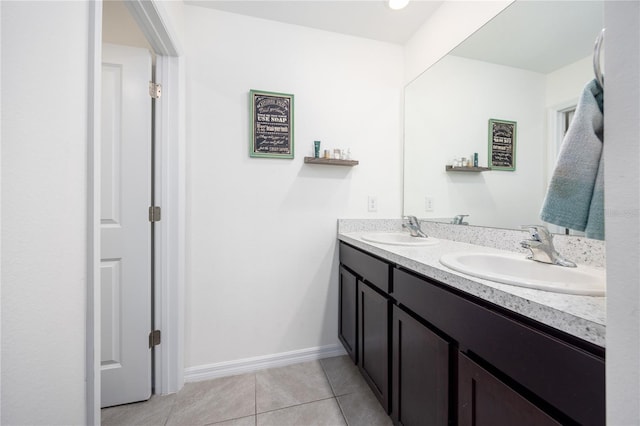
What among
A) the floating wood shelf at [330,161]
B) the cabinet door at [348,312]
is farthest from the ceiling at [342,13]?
the cabinet door at [348,312]

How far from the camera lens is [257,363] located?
1.64 meters

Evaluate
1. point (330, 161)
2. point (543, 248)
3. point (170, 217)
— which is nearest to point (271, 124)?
point (330, 161)

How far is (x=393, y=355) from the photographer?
1101 millimetres

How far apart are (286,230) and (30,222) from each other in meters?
1.26

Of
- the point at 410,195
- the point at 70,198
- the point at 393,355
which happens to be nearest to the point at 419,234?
the point at 410,195

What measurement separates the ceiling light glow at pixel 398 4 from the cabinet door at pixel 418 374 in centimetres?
174

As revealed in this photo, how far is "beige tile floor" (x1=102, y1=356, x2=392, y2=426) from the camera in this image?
4.08 ft

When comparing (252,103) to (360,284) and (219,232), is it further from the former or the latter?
(360,284)

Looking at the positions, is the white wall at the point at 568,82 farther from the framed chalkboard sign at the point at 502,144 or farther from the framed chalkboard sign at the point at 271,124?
the framed chalkboard sign at the point at 271,124

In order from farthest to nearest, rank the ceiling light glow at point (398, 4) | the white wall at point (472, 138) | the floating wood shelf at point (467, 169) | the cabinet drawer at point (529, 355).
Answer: the ceiling light glow at point (398, 4)
the floating wood shelf at point (467, 169)
the white wall at point (472, 138)
the cabinet drawer at point (529, 355)

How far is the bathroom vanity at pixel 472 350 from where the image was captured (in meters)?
0.48

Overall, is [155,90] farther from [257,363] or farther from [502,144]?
[502,144]

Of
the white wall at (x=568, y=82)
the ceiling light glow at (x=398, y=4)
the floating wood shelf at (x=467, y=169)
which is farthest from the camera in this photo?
the ceiling light glow at (x=398, y=4)

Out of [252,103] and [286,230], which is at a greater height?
[252,103]
